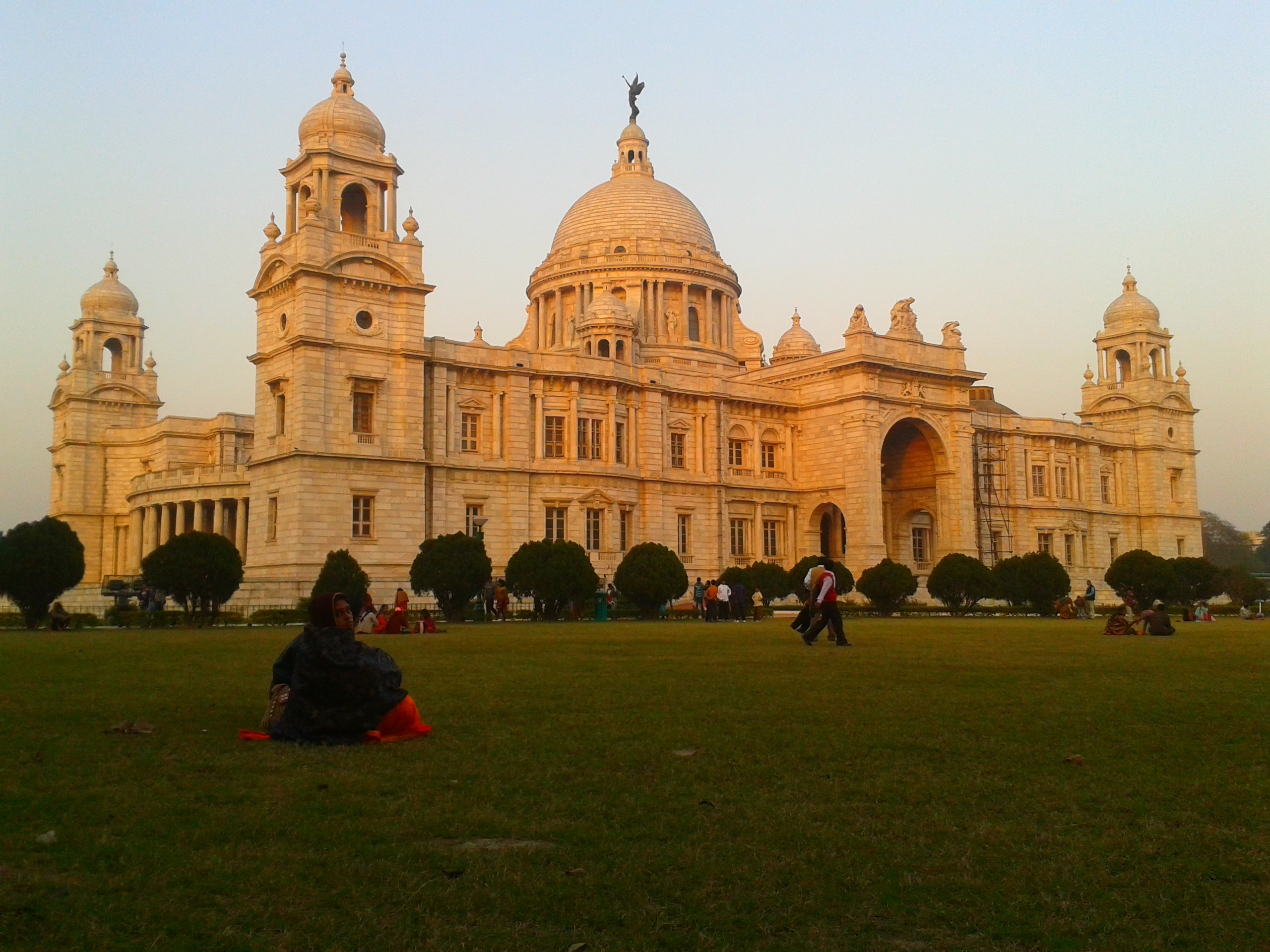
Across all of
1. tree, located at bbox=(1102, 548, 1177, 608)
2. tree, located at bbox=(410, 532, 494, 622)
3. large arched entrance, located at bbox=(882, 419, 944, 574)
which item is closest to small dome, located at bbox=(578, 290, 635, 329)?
large arched entrance, located at bbox=(882, 419, 944, 574)

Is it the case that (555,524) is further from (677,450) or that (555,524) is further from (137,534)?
(137,534)

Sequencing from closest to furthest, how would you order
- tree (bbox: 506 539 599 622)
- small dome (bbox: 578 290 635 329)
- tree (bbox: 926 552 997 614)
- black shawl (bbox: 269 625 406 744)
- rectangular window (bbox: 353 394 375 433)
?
black shawl (bbox: 269 625 406 744) → tree (bbox: 506 539 599 622) → tree (bbox: 926 552 997 614) → rectangular window (bbox: 353 394 375 433) → small dome (bbox: 578 290 635 329)

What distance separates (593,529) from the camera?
53.5m

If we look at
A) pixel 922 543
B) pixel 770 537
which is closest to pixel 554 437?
pixel 770 537

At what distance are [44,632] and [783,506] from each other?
39525 millimetres

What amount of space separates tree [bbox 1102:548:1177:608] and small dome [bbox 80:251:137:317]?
59131 millimetres

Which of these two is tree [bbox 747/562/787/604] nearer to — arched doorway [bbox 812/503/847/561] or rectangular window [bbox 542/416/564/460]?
rectangular window [bbox 542/416/564/460]

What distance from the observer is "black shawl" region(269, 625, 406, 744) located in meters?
9.74

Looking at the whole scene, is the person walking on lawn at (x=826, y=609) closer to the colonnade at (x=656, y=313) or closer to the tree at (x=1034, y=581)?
the tree at (x=1034, y=581)

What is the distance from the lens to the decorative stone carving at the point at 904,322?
60688 mm

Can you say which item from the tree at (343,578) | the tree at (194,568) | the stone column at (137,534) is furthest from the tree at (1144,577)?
the stone column at (137,534)

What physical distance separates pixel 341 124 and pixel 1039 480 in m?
45.4

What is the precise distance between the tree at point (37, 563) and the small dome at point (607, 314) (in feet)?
121

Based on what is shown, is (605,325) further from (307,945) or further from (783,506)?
(307,945)
